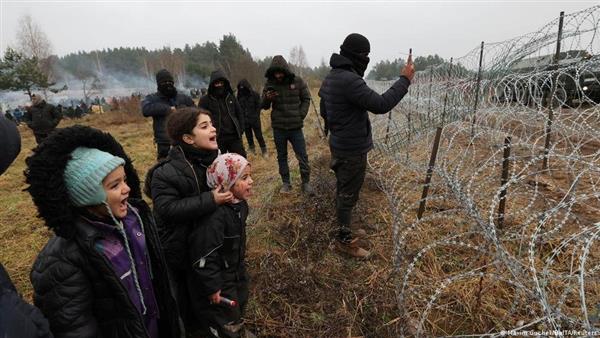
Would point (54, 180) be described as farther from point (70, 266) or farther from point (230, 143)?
point (230, 143)

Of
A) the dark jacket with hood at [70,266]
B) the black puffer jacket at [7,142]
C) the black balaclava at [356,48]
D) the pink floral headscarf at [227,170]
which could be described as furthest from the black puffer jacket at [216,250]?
the black balaclava at [356,48]

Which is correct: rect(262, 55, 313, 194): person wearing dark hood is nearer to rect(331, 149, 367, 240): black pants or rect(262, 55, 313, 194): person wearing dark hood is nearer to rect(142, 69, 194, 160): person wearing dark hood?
rect(142, 69, 194, 160): person wearing dark hood

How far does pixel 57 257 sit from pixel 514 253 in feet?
10.9

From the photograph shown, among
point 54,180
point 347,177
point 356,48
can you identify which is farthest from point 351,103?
point 54,180

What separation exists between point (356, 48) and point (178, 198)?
1806 millimetres

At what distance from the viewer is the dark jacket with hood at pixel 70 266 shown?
1268 millimetres

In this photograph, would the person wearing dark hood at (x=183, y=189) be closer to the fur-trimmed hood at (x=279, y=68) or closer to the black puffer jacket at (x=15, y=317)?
the black puffer jacket at (x=15, y=317)

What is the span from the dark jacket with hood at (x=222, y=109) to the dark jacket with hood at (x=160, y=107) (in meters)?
0.29

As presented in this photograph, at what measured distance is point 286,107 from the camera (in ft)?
14.3

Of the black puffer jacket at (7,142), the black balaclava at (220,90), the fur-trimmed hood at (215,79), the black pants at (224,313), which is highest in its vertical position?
the fur-trimmed hood at (215,79)

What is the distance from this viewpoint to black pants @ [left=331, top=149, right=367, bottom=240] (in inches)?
118

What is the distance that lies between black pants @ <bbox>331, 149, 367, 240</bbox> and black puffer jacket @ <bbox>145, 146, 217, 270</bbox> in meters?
1.29

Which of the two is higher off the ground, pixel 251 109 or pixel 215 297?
pixel 251 109

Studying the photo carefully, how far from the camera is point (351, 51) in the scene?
9.15 feet
